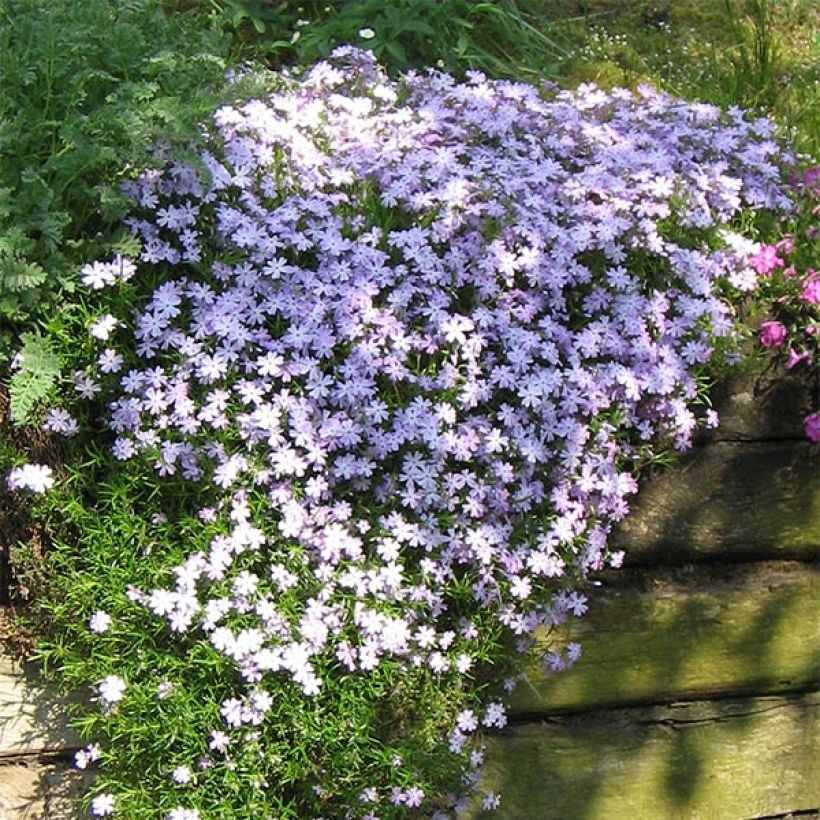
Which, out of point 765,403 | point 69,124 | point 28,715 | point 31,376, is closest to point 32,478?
point 31,376

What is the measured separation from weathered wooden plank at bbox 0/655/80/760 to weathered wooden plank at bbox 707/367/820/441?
1743mm

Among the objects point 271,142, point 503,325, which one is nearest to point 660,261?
point 503,325

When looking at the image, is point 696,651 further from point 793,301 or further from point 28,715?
point 28,715

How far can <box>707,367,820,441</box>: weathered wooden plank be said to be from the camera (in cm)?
293

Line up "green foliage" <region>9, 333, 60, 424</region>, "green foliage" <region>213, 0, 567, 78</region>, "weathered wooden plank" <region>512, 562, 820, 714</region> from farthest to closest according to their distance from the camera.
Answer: "green foliage" <region>213, 0, 567, 78</region> → "weathered wooden plank" <region>512, 562, 820, 714</region> → "green foliage" <region>9, 333, 60, 424</region>

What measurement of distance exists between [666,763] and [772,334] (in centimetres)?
115

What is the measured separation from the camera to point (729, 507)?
297 centimetres

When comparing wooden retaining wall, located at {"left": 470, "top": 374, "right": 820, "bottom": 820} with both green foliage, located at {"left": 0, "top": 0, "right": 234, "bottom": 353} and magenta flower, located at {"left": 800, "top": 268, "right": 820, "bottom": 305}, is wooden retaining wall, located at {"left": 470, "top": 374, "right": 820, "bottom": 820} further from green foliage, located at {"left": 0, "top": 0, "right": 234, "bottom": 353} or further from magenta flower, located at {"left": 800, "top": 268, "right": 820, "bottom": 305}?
green foliage, located at {"left": 0, "top": 0, "right": 234, "bottom": 353}

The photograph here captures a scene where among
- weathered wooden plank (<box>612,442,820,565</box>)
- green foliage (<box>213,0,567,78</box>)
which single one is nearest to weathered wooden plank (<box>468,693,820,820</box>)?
weathered wooden plank (<box>612,442,820,565</box>)

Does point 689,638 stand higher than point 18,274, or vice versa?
point 18,274

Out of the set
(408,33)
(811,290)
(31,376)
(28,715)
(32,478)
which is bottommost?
(28,715)

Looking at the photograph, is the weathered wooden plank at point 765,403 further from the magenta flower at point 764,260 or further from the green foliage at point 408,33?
the green foliage at point 408,33

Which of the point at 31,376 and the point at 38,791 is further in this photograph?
the point at 38,791

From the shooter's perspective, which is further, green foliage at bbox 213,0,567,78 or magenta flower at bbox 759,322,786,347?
green foliage at bbox 213,0,567,78
